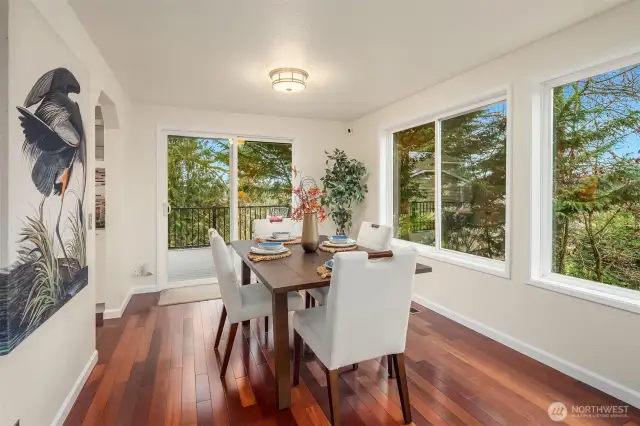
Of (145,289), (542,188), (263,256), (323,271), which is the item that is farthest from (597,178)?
(145,289)

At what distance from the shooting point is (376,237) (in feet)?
9.84

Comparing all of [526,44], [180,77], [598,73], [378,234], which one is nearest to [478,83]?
[526,44]

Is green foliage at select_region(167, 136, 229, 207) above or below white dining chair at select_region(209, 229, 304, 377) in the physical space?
above

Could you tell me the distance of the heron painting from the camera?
1.37 m

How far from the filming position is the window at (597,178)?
212cm

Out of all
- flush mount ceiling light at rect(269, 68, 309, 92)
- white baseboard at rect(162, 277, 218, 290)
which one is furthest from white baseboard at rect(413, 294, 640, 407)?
white baseboard at rect(162, 277, 218, 290)

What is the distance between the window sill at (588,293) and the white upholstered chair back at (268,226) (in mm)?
2309

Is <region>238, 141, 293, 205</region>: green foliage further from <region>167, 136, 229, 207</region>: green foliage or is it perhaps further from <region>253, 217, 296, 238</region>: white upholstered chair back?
<region>253, 217, 296, 238</region>: white upholstered chair back

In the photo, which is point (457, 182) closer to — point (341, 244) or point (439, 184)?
point (439, 184)

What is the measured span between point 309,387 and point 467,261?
1.96m

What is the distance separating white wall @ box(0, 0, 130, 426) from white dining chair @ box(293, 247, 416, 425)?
1.31 meters

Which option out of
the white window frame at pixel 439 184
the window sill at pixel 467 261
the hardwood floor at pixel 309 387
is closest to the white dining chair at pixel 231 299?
the hardwood floor at pixel 309 387

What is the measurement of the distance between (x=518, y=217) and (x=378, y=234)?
3.67 feet

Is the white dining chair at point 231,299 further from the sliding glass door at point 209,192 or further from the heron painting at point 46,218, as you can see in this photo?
the sliding glass door at point 209,192
